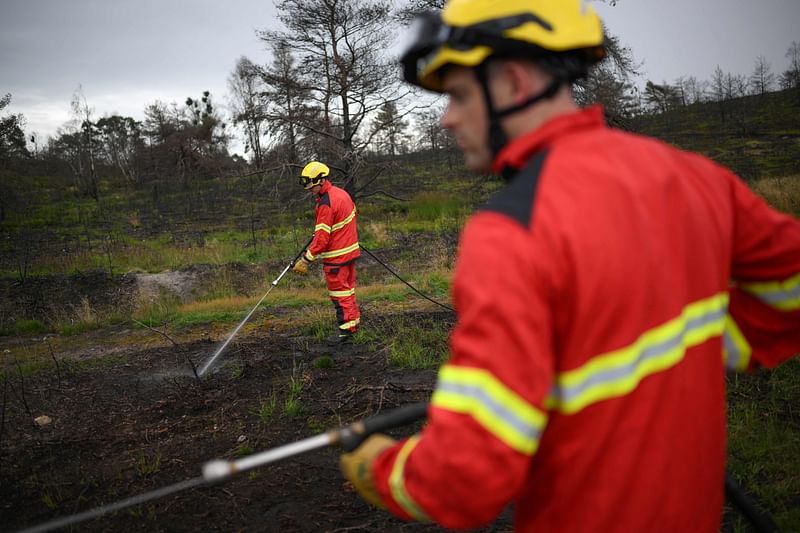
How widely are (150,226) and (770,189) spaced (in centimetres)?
2392

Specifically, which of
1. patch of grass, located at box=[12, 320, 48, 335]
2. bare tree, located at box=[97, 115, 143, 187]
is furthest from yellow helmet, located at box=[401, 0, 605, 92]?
bare tree, located at box=[97, 115, 143, 187]

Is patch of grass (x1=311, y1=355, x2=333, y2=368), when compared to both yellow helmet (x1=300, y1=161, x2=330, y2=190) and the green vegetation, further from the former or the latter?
yellow helmet (x1=300, y1=161, x2=330, y2=190)

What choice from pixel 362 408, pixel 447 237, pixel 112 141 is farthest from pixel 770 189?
pixel 112 141

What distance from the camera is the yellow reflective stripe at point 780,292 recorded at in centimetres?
135

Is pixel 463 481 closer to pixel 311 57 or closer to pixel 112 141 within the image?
pixel 311 57

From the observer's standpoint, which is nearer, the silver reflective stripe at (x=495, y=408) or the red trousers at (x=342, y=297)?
the silver reflective stripe at (x=495, y=408)

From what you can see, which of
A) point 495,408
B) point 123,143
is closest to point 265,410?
point 495,408

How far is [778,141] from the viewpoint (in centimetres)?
3675

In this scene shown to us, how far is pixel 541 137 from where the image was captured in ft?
3.67

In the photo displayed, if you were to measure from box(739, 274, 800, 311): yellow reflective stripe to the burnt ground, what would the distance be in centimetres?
204

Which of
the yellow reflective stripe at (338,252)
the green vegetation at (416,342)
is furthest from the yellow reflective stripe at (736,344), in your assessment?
the yellow reflective stripe at (338,252)

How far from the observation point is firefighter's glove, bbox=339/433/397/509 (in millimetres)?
1227

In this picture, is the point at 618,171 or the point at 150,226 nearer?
the point at 618,171

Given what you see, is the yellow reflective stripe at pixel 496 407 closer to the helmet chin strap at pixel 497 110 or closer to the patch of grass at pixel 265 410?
the helmet chin strap at pixel 497 110
